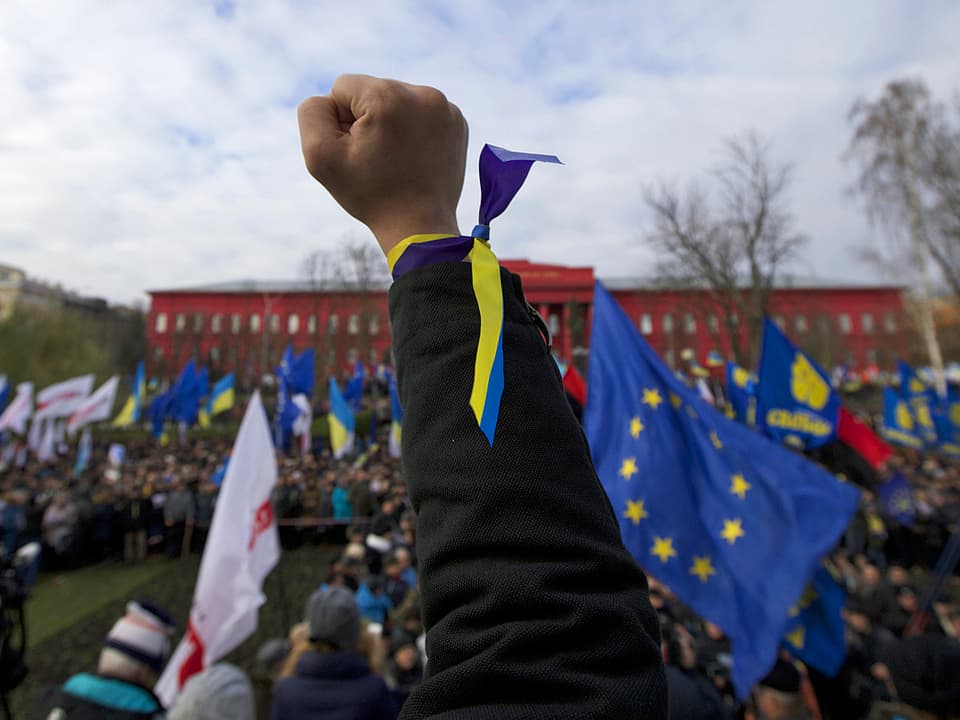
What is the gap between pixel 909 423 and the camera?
34.7ft

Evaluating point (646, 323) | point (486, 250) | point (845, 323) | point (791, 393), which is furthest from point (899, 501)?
point (845, 323)

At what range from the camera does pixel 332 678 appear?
2.51 m

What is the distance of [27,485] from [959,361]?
45267mm

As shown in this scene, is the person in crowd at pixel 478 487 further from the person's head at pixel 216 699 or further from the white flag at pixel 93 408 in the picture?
the white flag at pixel 93 408

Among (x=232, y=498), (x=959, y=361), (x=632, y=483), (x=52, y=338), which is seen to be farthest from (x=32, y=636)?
(x=959, y=361)

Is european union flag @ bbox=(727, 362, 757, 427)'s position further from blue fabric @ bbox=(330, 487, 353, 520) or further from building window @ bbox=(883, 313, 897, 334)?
building window @ bbox=(883, 313, 897, 334)

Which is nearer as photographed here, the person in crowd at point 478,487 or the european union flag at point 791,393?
the person in crowd at point 478,487

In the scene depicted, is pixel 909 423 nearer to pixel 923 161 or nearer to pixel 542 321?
pixel 923 161

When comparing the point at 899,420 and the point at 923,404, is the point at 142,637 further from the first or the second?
the point at 923,404

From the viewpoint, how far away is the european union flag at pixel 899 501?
9.00m

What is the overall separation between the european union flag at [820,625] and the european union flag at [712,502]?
65 centimetres

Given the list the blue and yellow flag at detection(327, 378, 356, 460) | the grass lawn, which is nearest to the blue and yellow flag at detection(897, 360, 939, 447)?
the blue and yellow flag at detection(327, 378, 356, 460)

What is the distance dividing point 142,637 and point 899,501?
10.6m

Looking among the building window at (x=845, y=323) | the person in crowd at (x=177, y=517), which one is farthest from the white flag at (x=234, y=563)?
the building window at (x=845, y=323)
